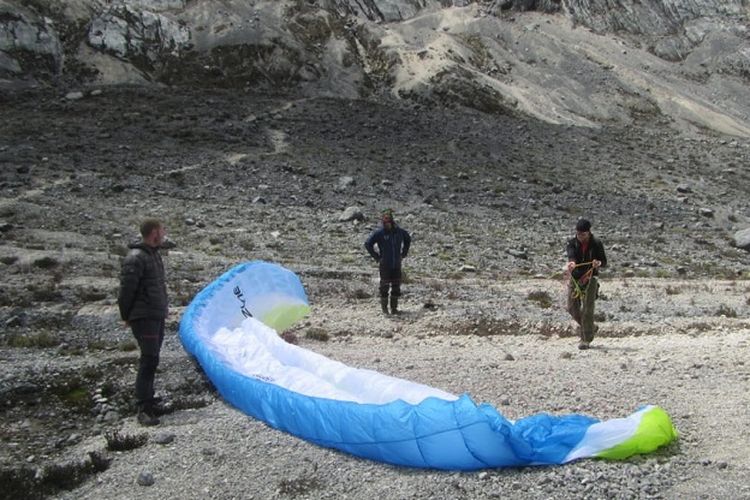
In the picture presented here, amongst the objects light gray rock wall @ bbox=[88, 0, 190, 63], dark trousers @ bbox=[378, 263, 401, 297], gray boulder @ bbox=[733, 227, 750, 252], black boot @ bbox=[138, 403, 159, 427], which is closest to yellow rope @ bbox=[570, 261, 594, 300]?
dark trousers @ bbox=[378, 263, 401, 297]

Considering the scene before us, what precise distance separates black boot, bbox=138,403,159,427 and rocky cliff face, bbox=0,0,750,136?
47367 mm

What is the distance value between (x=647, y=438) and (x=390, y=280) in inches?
332

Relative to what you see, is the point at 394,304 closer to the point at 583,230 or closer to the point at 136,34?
the point at 583,230

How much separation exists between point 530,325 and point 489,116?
39.2 m

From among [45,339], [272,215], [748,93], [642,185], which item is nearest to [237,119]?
[272,215]

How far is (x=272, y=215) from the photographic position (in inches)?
1108

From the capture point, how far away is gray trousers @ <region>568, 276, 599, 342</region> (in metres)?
10.3

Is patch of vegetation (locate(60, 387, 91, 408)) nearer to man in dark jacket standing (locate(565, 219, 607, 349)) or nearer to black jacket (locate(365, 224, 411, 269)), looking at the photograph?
black jacket (locate(365, 224, 411, 269))

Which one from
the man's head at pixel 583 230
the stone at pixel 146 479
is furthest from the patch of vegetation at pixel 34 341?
the man's head at pixel 583 230

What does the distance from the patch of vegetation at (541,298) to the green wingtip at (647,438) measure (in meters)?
9.30

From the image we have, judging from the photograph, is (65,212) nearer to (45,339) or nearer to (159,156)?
(159,156)

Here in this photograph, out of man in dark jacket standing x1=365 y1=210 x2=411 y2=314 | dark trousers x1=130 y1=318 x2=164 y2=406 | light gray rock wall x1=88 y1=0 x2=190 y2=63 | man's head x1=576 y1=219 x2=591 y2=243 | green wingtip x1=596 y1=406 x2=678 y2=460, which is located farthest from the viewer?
light gray rock wall x1=88 y1=0 x2=190 y2=63

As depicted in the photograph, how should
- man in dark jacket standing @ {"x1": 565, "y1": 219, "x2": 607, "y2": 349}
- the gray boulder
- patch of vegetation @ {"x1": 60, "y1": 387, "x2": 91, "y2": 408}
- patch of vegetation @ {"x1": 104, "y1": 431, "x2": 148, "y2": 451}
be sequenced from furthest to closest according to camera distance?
the gray boulder
man in dark jacket standing @ {"x1": 565, "y1": 219, "x2": 607, "y2": 349}
patch of vegetation @ {"x1": 60, "y1": 387, "x2": 91, "y2": 408}
patch of vegetation @ {"x1": 104, "y1": 431, "x2": 148, "y2": 451}

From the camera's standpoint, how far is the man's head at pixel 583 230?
9930 millimetres
